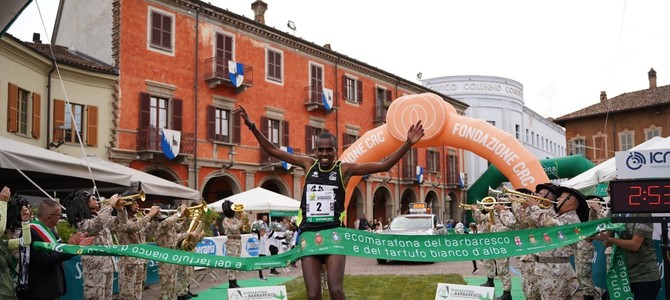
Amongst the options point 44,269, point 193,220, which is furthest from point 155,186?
point 44,269

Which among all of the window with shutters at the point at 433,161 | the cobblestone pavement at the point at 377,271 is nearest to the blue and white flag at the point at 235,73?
the cobblestone pavement at the point at 377,271

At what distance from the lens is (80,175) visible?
10688 millimetres

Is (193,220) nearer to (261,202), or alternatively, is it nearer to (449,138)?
(449,138)

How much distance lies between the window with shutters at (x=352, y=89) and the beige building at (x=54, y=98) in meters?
16.6

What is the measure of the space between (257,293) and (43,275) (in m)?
2.55

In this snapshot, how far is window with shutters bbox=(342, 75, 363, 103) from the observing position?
39062mm

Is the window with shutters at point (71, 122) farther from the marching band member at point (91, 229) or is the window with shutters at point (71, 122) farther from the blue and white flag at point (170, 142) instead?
the marching band member at point (91, 229)

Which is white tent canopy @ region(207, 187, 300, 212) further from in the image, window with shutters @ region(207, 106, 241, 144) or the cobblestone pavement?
window with shutters @ region(207, 106, 241, 144)

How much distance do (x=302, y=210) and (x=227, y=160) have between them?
79.3 feet

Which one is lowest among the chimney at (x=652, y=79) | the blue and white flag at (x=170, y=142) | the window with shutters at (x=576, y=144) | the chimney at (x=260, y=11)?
the blue and white flag at (x=170, y=142)

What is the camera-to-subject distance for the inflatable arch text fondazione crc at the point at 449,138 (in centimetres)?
1519

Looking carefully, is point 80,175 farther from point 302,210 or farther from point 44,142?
point 44,142

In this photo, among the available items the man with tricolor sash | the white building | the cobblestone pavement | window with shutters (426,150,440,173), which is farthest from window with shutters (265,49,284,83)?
the man with tricolor sash

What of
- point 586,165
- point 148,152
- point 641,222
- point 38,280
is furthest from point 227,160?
point 641,222
